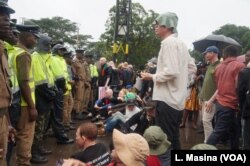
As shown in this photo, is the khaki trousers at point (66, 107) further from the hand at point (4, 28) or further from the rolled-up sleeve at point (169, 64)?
the hand at point (4, 28)

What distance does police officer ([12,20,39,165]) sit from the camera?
14.5 ft

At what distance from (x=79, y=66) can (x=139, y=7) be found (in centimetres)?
3105

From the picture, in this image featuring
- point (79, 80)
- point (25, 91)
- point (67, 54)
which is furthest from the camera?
point (79, 80)

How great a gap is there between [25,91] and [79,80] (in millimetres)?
5213

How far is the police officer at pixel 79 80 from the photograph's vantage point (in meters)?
9.61

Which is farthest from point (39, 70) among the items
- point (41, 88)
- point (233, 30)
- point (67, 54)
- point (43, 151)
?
point (233, 30)

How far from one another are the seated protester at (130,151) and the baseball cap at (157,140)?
81 cm

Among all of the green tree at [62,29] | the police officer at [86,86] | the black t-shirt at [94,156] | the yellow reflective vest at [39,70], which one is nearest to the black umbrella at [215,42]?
the police officer at [86,86]

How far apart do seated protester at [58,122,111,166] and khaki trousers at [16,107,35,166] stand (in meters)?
1.18

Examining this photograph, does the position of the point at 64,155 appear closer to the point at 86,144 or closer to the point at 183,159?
the point at 86,144

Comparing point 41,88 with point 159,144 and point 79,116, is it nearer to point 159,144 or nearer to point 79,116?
point 159,144

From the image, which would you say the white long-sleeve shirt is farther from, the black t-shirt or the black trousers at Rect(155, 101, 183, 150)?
the black t-shirt

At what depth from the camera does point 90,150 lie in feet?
11.7

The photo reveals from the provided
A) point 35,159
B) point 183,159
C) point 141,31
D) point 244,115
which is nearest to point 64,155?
point 35,159
